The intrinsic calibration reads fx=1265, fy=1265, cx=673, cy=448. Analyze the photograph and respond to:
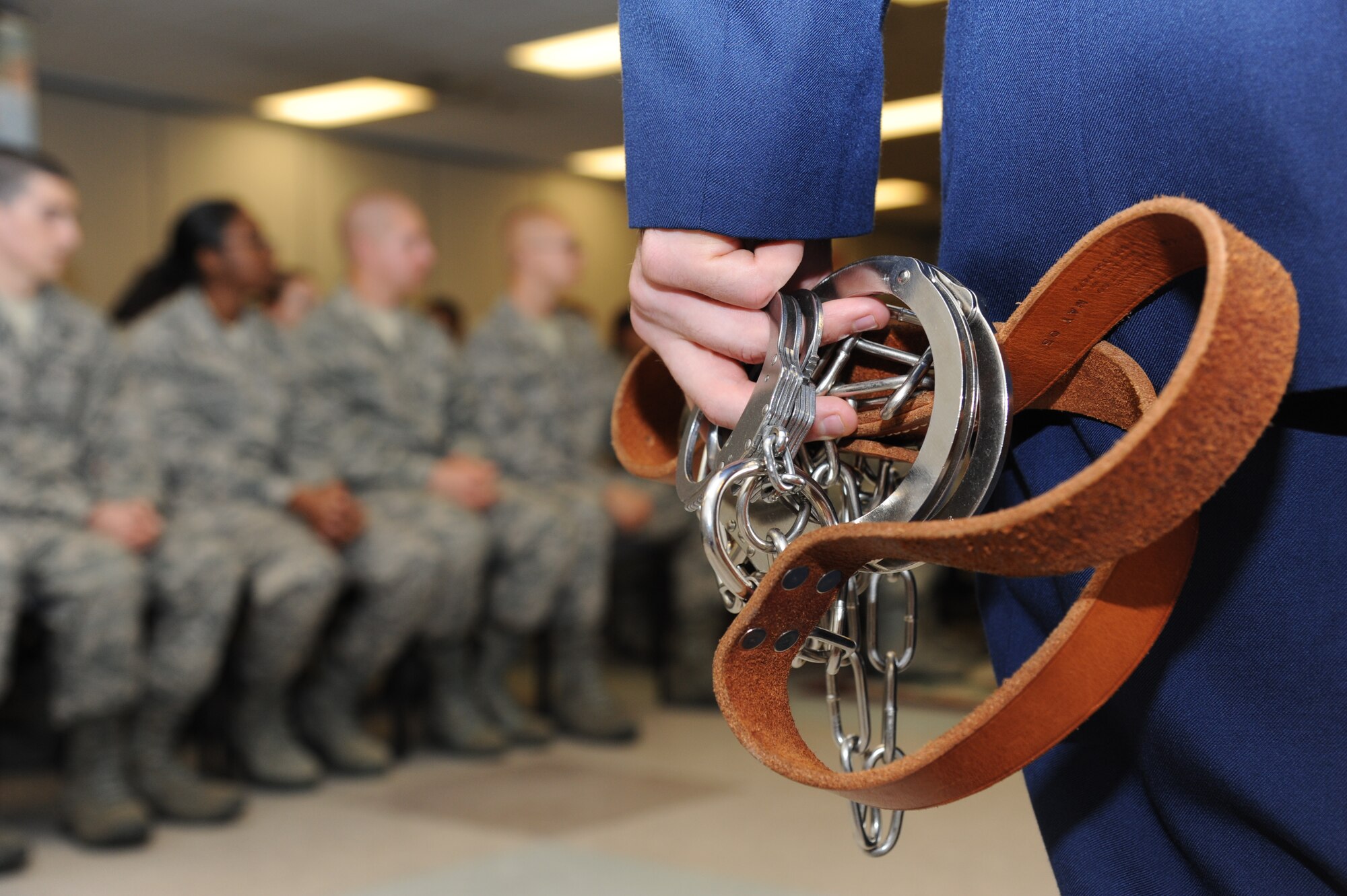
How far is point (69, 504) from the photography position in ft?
8.36

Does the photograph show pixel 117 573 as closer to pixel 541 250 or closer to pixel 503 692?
pixel 503 692

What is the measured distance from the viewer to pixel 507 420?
3.58 m

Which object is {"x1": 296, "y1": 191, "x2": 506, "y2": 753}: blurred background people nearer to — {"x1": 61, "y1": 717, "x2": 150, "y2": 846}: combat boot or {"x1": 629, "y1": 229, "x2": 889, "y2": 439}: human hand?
{"x1": 61, "y1": 717, "x2": 150, "y2": 846}: combat boot

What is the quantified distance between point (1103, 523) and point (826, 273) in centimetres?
23

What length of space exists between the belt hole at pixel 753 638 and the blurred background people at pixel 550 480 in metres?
→ 2.82

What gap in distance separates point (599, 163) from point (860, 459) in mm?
6863

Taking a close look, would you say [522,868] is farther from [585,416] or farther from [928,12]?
[928,12]

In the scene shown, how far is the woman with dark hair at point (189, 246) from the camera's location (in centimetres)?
318

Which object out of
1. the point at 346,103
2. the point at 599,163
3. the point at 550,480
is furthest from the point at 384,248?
the point at 599,163

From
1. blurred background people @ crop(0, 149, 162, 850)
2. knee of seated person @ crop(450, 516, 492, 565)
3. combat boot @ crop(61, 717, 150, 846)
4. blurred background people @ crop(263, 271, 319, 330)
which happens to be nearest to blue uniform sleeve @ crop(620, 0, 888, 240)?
blurred background people @ crop(0, 149, 162, 850)

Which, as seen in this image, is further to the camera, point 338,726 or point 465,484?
point 465,484

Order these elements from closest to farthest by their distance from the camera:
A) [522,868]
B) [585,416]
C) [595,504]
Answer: [522,868]
[595,504]
[585,416]

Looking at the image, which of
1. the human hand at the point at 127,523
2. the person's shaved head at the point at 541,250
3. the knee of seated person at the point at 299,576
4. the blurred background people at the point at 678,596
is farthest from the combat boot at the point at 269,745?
the person's shaved head at the point at 541,250

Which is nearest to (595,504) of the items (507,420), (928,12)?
(507,420)
